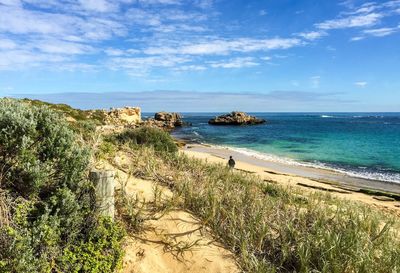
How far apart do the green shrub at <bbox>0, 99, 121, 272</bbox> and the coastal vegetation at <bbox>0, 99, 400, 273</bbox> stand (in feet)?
0.05

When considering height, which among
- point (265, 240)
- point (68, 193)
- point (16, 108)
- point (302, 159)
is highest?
point (16, 108)

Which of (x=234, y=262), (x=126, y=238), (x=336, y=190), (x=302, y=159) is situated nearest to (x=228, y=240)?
(x=234, y=262)

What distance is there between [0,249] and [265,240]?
13.5ft

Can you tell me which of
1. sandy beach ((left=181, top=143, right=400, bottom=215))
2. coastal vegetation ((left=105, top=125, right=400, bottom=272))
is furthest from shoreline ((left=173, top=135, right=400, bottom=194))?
coastal vegetation ((left=105, top=125, right=400, bottom=272))

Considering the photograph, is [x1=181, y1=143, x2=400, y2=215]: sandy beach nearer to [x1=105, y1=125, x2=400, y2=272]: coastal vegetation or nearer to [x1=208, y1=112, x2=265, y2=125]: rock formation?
[x1=105, y1=125, x2=400, y2=272]: coastal vegetation

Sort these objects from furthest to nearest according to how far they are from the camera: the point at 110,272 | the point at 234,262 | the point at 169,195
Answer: the point at 169,195, the point at 234,262, the point at 110,272

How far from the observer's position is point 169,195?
7.63 metres

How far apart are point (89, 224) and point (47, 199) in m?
0.76

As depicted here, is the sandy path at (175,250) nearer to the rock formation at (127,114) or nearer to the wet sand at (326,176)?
the wet sand at (326,176)

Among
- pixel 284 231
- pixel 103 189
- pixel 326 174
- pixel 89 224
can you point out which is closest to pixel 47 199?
pixel 89 224

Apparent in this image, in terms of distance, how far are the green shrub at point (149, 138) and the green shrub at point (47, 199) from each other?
6.38 meters

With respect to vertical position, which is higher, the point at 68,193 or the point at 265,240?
the point at 68,193

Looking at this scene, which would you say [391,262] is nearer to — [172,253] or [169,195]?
[172,253]

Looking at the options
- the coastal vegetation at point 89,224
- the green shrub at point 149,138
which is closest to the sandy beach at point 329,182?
the green shrub at point 149,138
